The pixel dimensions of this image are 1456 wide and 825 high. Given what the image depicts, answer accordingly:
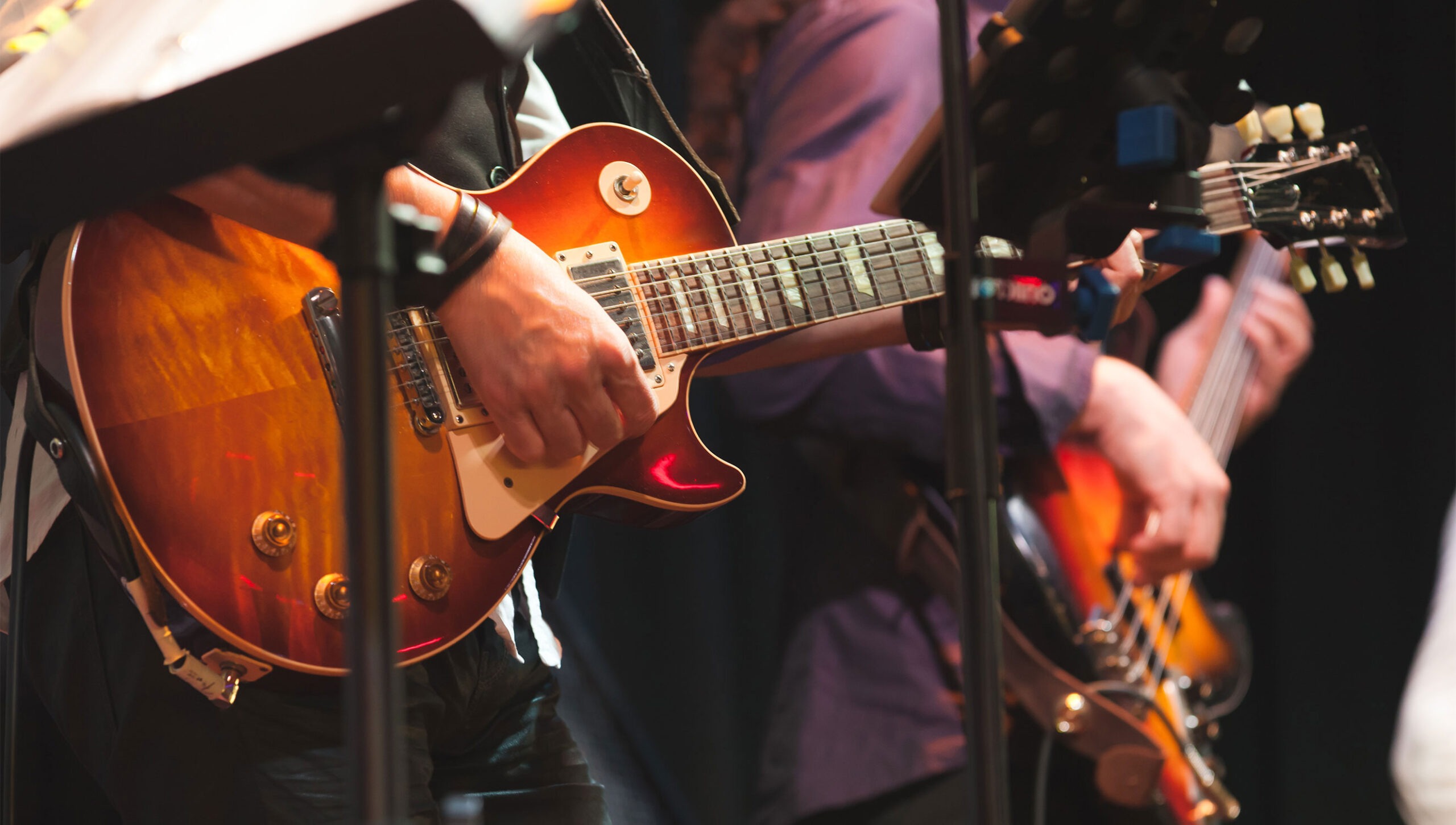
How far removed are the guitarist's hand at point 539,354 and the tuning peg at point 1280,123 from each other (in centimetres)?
87

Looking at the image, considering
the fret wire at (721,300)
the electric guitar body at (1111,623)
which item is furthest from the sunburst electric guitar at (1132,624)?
the fret wire at (721,300)

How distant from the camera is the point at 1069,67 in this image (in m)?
0.98

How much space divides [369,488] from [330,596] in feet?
1.58

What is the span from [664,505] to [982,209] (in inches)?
18.6

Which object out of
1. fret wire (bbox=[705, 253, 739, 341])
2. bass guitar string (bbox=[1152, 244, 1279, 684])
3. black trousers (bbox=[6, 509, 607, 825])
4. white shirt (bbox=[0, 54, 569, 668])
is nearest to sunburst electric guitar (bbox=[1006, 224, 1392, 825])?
bass guitar string (bbox=[1152, 244, 1279, 684])

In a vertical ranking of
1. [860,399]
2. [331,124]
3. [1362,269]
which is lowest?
[860,399]

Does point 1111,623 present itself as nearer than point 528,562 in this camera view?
No

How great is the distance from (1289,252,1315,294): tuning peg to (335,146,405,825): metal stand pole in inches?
48.9

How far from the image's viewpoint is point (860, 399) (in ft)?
6.59

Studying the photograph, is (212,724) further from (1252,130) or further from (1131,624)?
(1131,624)

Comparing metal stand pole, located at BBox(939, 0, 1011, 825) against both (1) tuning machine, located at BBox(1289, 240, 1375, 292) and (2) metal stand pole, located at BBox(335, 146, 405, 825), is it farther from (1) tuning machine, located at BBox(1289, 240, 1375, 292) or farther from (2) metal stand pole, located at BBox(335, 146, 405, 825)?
(1) tuning machine, located at BBox(1289, 240, 1375, 292)

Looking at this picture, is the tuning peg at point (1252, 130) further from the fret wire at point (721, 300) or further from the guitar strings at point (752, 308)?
the fret wire at point (721, 300)

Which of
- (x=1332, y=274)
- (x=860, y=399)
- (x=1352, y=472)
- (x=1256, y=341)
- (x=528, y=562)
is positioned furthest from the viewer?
(x=1352, y=472)

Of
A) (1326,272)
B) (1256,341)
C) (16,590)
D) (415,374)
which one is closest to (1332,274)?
(1326,272)
